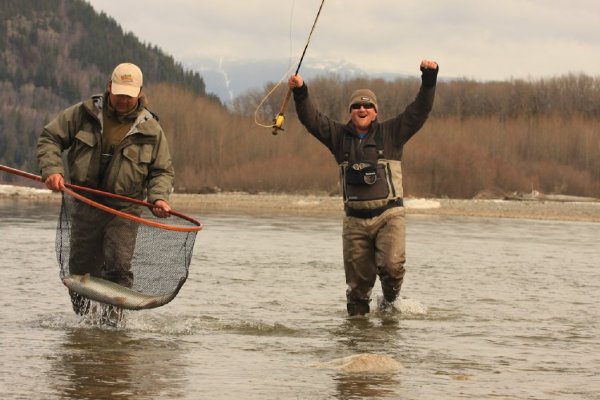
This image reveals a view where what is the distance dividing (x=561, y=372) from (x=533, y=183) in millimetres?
59933

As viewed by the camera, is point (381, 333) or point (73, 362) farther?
point (381, 333)

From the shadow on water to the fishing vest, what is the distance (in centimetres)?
233

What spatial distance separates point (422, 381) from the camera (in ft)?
25.1

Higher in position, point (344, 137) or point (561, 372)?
point (344, 137)

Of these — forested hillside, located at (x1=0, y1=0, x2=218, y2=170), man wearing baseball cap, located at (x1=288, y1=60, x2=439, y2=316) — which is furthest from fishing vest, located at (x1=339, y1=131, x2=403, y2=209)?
forested hillside, located at (x1=0, y1=0, x2=218, y2=170)

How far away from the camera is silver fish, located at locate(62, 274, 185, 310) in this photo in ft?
30.6

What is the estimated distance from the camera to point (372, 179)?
10.5 meters

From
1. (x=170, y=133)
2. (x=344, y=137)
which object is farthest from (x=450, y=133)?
(x=344, y=137)

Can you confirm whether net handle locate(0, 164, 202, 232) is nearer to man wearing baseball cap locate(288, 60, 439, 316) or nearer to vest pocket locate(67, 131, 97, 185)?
vest pocket locate(67, 131, 97, 185)

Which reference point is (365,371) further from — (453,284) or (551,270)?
(551,270)

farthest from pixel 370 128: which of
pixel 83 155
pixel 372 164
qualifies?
pixel 83 155

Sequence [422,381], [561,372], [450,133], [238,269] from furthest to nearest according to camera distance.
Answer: [450,133], [238,269], [561,372], [422,381]

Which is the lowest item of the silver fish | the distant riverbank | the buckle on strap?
the distant riverbank

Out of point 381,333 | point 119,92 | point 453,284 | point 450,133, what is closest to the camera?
point 119,92
